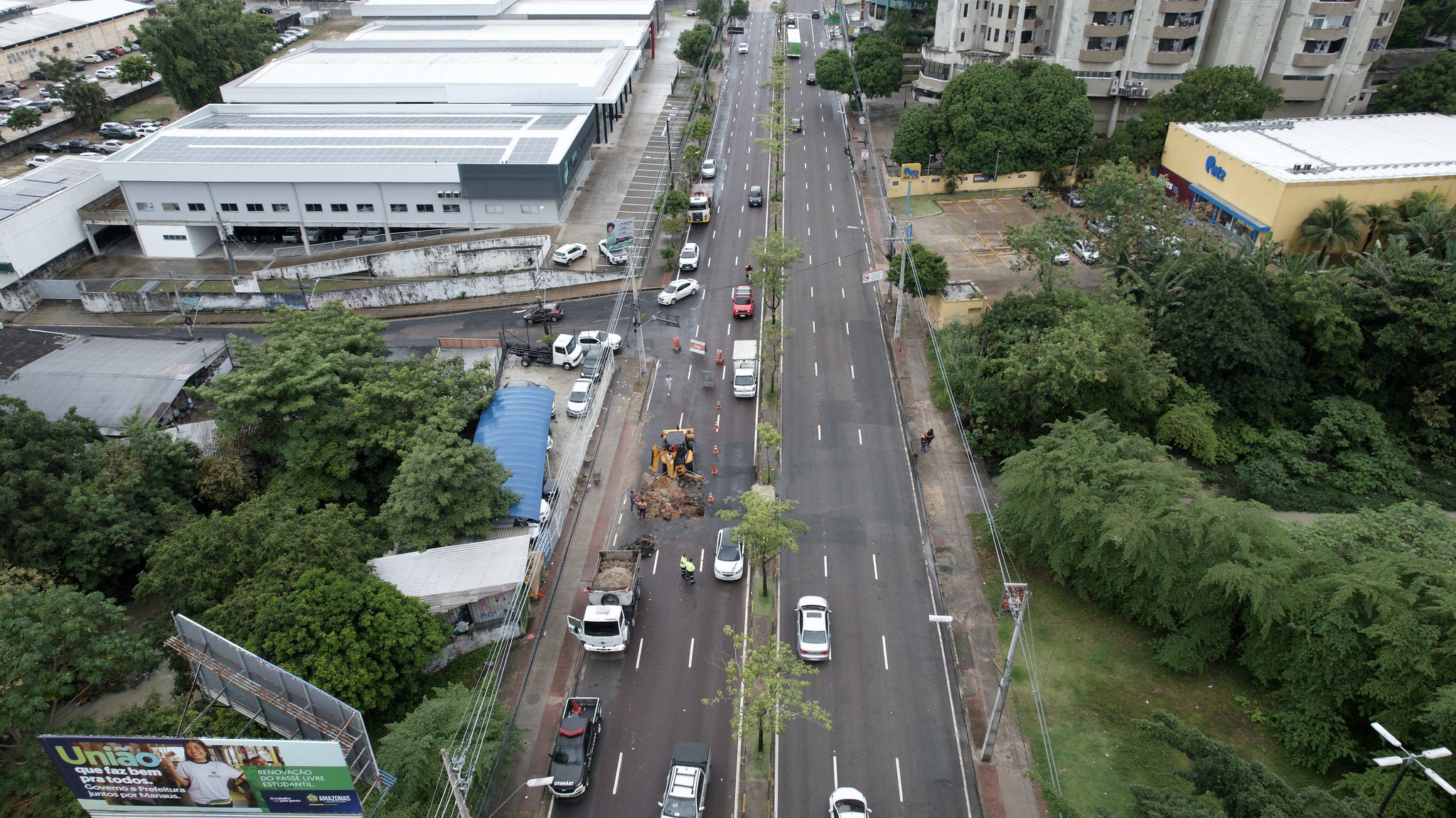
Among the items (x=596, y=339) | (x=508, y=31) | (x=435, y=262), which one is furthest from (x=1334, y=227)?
(x=508, y=31)

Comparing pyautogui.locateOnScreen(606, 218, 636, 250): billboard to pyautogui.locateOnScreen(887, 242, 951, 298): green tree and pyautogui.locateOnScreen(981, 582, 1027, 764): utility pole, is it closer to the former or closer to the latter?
pyautogui.locateOnScreen(887, 242, 951, 298): green tree

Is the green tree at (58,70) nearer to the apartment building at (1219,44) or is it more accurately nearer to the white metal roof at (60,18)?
the white metal roof at (60,18)

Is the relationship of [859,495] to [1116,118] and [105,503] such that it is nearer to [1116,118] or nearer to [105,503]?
[105,503]

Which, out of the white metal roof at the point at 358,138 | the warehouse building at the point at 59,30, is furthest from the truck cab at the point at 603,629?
the warehouse building at the point at 59,30

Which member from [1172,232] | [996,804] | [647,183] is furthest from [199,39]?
[996,804]

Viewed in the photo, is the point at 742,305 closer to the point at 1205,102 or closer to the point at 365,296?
the point at 365,296

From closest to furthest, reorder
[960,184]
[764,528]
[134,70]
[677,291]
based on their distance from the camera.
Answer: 1. [764,528]
2. [677,291]
3. [960,184]
4. [134,70]
